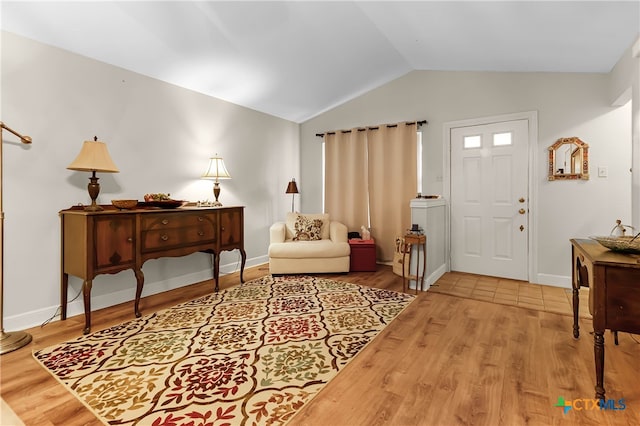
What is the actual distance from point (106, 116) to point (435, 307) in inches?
145

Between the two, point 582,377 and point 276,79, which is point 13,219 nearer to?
point 276,79

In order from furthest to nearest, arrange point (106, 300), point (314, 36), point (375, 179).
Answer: point (375, 179) < point (314, 36) < point (106, 300)

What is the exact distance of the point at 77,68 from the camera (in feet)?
9.32

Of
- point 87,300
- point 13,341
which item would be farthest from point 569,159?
point 13,341

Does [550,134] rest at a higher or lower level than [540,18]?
lower

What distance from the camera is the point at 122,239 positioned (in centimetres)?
265

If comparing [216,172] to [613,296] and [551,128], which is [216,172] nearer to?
[613,296]

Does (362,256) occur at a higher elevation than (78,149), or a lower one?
lower

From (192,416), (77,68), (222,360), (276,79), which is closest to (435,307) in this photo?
(222,360)

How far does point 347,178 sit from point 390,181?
726 mm

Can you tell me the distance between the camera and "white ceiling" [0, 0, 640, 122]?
8.02ft

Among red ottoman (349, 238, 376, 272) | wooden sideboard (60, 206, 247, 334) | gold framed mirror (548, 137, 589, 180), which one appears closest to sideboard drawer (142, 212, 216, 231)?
wooden sideboard (60, 206, 247, 334)

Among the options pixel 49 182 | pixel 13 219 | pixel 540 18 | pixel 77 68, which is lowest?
pixel 13 219

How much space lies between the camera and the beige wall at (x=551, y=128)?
3.35 meters
